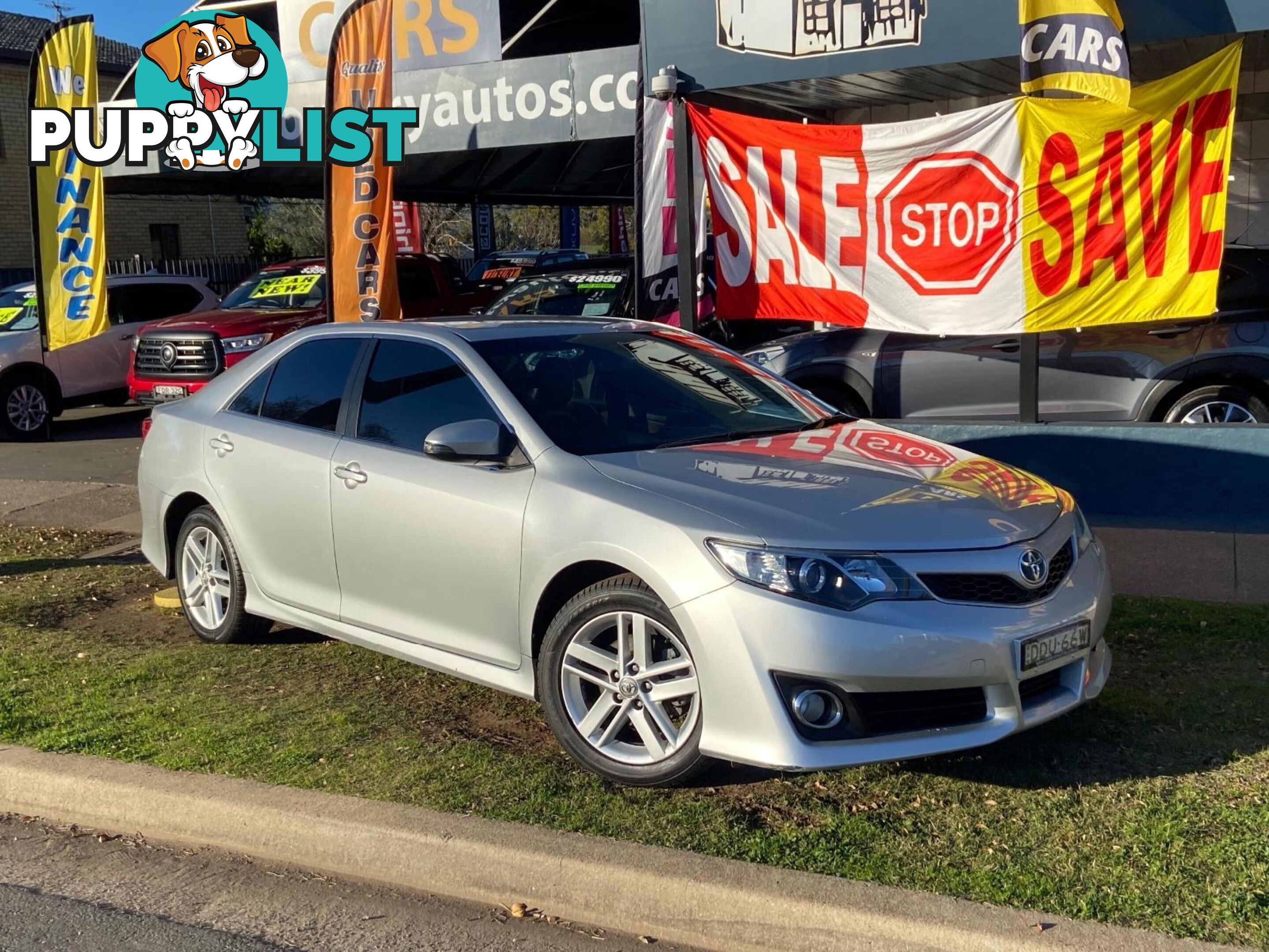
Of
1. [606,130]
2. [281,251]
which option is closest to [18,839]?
[606,130]

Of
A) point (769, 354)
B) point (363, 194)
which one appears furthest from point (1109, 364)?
point (363, 194)

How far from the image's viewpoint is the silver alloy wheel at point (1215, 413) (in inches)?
341

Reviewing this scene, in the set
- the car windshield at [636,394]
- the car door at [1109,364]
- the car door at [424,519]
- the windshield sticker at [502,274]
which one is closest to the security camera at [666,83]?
A: the car door at [1109,364]

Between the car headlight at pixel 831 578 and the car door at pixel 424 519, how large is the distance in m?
1.01

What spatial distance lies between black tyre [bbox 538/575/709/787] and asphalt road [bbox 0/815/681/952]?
0.67 metres

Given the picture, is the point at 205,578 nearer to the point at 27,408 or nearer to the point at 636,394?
the point at 636,394

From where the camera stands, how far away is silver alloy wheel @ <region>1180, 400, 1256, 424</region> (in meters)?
8.67

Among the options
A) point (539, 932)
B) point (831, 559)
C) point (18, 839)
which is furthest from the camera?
point (18, 839)

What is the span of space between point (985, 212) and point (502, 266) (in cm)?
1252

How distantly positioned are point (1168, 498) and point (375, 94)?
6.64 m

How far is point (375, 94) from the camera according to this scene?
34.7ft

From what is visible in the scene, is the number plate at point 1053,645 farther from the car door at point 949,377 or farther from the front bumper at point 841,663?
the car door at point 949,377

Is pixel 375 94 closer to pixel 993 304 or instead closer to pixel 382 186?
pixel 382 186

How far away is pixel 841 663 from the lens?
3971mm
